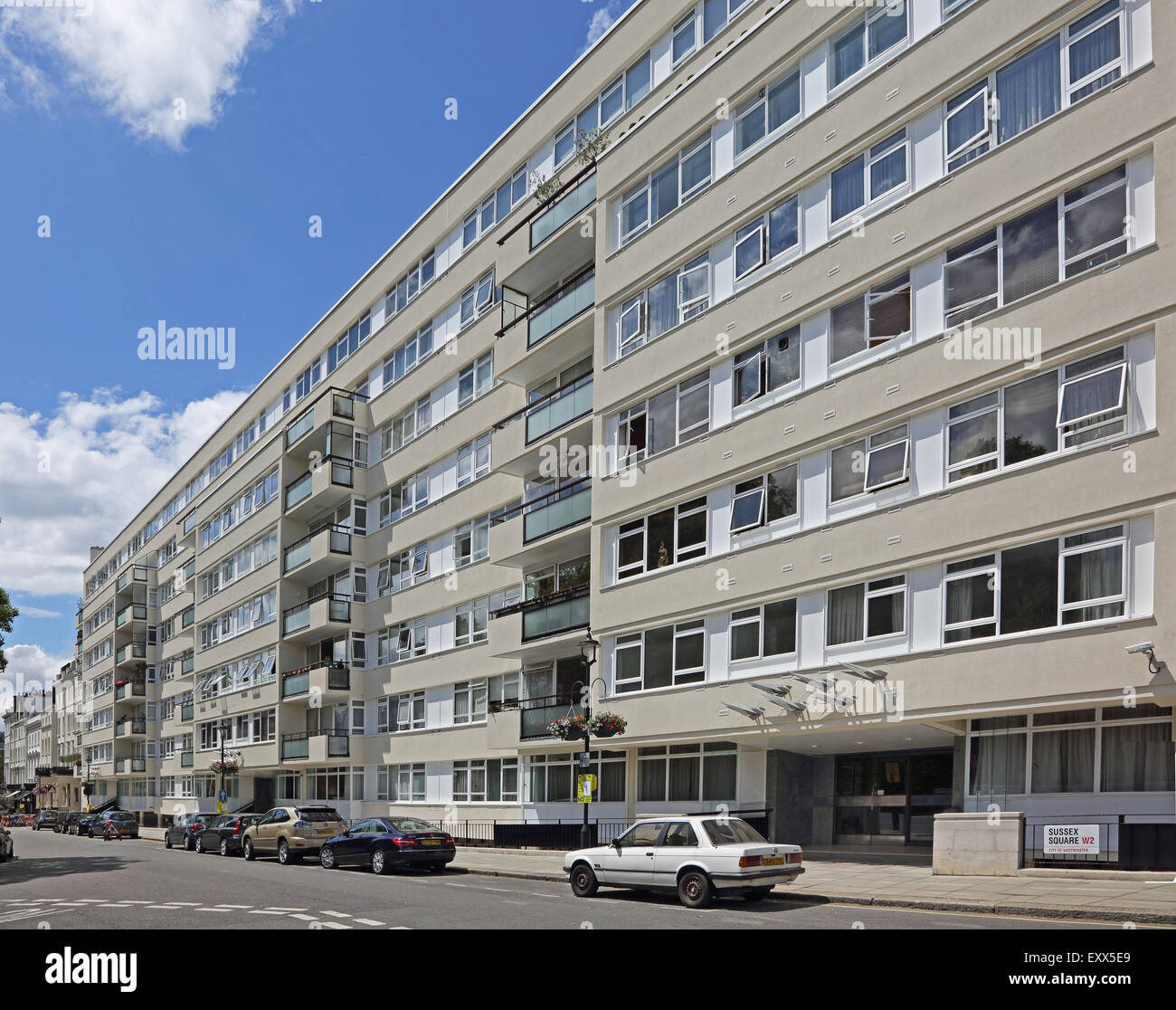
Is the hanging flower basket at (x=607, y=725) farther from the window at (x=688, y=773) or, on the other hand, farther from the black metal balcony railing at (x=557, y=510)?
the black metal balcony railing at (x=557, y=510)

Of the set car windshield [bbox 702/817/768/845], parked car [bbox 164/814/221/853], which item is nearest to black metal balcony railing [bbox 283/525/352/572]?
parked car [bbox 164/814/221/853]

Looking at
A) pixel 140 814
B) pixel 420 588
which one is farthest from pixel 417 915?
pixel 140 814

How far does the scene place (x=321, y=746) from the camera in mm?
43000

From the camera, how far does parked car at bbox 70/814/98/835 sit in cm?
5734

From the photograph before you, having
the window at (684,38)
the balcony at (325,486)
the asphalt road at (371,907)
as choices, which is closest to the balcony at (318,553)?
the balcony at (325,486)

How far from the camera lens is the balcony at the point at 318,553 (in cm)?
4397

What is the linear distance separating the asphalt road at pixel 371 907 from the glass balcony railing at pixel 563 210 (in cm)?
1792

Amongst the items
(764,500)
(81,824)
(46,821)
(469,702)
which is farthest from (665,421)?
(46,821)

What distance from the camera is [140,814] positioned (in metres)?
74.8

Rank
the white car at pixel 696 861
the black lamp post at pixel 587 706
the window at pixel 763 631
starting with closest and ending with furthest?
1. the white car at pixel 696 861
2. the window at pixel 763 631
3. the black lamp post at pixel 587 706

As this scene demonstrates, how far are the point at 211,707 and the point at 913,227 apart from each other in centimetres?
4859

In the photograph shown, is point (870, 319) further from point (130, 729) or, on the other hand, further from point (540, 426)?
point (130, 729)
